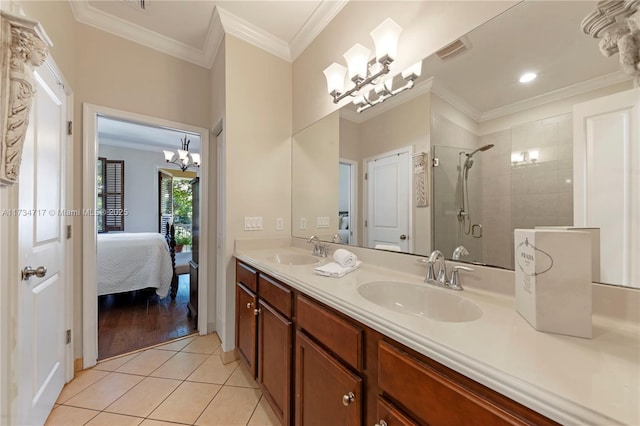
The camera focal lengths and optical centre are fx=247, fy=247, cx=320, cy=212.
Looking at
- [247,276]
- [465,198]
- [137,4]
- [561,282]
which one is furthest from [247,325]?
[137,4]

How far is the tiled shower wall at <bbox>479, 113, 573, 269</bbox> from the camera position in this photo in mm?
860

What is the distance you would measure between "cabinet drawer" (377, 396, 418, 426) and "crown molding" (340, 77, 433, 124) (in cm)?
139

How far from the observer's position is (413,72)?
1337 millimetres

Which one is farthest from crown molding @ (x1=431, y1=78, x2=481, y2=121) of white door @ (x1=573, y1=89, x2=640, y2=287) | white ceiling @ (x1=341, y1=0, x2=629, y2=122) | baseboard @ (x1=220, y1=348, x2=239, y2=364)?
baseboard @ (x1=220, y1=348, x2=239, y2=364)

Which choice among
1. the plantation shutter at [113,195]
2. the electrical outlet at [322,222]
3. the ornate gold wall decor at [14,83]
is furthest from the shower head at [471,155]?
the plantation shutter at [113,195]

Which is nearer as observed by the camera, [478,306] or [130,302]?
[478,306]

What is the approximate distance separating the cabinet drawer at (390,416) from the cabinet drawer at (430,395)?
0.02m

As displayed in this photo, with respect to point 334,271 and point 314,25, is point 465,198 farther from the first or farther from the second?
point 314,25

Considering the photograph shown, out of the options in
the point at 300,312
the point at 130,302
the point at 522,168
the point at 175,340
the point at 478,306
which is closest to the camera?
the point at 478,306

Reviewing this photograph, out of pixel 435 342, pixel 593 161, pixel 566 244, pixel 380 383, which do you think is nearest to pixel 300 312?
pixel 380 383

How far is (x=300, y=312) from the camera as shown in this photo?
114cm

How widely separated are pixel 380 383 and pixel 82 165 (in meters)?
2.52

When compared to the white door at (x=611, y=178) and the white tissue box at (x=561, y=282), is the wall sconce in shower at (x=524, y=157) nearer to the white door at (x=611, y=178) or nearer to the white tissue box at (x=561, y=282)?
the white door at (x=611, y=178)

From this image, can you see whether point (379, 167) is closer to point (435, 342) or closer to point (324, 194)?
point (324, 194)
